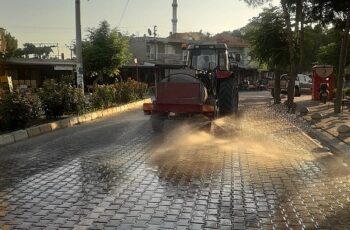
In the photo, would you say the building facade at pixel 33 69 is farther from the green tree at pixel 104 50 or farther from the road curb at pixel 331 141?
the road curb at pixel 331 141

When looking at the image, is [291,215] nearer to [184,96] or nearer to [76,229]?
[76,229]

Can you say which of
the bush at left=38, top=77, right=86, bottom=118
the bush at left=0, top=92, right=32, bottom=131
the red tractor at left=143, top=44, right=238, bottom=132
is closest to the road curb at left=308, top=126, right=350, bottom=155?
the red tractor at left=143, top=44, right=238, bottom=132

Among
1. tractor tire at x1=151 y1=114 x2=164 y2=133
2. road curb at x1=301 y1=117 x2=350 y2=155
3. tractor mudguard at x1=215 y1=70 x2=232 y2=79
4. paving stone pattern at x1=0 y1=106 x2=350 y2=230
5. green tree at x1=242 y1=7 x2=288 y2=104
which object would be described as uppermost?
green tree at x1=242 y1=7 x2=288 y2=104

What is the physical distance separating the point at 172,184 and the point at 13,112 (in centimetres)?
734

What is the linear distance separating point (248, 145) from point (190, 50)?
678 centimetres

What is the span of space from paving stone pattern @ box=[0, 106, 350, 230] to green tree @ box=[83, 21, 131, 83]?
26927mm

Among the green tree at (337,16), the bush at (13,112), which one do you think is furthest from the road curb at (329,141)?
the bush at (13,112)

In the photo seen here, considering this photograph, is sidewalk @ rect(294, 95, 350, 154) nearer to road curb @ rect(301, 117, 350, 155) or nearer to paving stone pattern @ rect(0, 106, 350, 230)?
road curb @ rect(301, 117, 350, 155)

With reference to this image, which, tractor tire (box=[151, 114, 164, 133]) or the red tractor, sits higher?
the red tractor

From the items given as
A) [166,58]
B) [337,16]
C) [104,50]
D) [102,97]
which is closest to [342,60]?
[337,16]

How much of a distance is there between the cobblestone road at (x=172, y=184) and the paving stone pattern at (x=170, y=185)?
0.01m

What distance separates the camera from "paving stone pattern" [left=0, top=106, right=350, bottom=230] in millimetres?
5441

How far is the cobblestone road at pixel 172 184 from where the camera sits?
17.9ft

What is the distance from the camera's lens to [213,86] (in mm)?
14938
